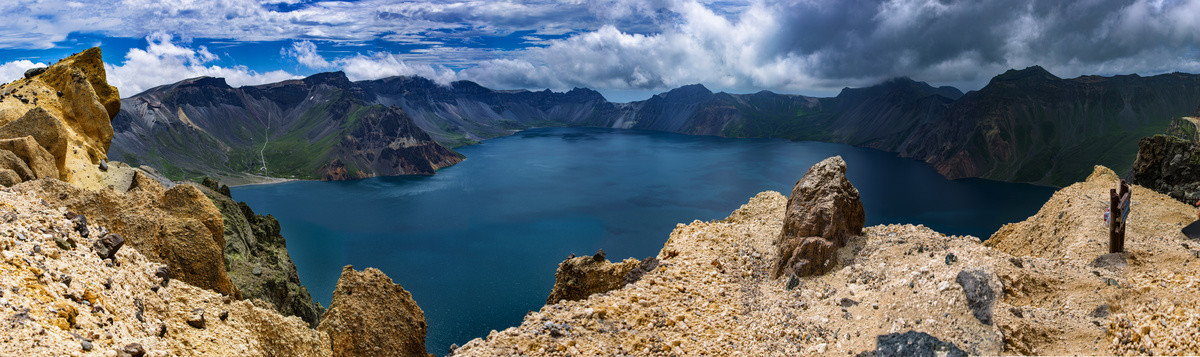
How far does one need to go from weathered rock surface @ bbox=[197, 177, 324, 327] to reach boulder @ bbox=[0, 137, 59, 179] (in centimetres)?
926

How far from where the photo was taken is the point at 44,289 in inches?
461

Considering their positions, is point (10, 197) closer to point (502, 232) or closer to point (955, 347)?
point (955, 347)

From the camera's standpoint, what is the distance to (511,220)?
5094 inches

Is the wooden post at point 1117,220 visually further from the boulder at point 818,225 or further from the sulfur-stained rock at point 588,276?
the sulfur-stained rock at point 588,276

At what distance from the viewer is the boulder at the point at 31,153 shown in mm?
23984

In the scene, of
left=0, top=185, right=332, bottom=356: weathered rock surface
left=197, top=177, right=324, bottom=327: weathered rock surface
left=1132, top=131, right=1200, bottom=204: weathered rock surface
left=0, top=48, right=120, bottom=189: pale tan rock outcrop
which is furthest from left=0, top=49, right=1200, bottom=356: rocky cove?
left=1132, top=131, right=1200, bottom=204: weathered rock surface

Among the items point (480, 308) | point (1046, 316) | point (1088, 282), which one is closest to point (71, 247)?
point (1046, 316)

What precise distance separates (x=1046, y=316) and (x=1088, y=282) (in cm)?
332

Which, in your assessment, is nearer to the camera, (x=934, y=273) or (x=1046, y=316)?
(x=1046, y=316)

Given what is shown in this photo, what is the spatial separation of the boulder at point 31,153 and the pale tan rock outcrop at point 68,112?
1.72 m

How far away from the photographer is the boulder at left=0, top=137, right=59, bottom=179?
2398 centimetres

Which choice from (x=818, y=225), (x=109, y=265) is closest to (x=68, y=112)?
(x=109, y=265)

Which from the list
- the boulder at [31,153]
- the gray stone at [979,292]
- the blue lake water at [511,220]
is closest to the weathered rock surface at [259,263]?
the boulder at [31,153]

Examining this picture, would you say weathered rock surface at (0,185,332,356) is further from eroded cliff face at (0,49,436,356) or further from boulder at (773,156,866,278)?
boulder at (773,156,866,278)
